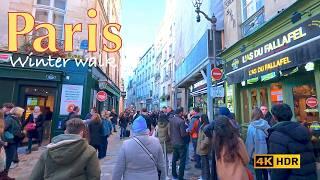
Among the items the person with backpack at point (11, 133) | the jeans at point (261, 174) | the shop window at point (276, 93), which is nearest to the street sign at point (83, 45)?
the person with backpack at point (11, 133)

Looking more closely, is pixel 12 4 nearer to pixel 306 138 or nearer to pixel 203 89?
pixel 203 89

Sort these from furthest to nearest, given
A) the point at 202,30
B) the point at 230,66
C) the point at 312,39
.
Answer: the point at 202,30 < the point at 230,66 < the point at 312,39

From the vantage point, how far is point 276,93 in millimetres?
8727

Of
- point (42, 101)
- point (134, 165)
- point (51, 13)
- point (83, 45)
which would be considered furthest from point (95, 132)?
point (51, 13)

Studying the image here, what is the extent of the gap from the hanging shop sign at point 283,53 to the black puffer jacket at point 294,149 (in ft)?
11.4

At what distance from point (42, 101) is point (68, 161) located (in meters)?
11.7

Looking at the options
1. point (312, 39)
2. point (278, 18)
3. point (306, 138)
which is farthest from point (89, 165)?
point (278, 18)

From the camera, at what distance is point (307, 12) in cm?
644

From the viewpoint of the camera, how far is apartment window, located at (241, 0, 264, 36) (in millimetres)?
9419

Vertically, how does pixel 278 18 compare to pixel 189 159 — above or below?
above

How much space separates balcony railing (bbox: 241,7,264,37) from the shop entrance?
988cm

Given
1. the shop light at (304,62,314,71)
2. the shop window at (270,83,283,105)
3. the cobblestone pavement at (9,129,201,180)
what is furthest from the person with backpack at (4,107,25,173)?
the shop window at (270,83,283,105)

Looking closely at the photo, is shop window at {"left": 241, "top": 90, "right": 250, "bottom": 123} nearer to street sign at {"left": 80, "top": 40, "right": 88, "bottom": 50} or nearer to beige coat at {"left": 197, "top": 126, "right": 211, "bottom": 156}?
beige coat at {"left": 197, "top": 126, "right": 211, "bottom": 156}

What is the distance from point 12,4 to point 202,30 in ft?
35.6
